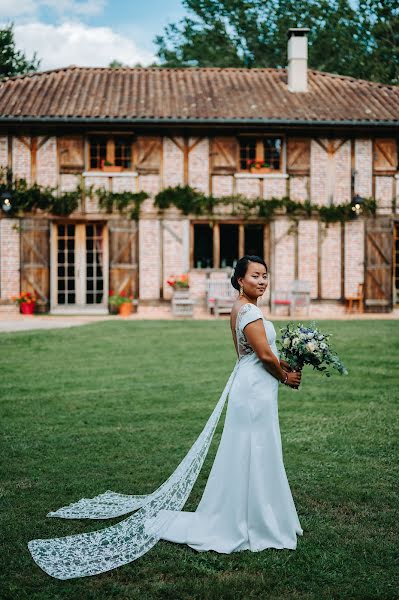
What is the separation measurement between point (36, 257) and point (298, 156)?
714 cm

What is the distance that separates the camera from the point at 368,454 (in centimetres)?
568

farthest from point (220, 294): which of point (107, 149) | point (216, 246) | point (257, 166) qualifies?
point (107, 149)

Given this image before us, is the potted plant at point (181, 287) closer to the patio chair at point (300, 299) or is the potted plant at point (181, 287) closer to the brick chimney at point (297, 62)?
the patio chair at point (300, 299)

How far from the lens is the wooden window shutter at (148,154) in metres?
17.9

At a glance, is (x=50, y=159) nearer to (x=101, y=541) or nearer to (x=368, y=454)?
(x=368, y=454)

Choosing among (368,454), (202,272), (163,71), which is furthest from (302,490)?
(163,71)

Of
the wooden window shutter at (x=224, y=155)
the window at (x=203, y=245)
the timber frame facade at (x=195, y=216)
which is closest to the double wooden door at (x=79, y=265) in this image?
the timber frame facade at (x=195, y=216)

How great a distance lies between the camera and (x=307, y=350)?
3949mm

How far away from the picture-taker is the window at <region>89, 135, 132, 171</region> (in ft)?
59.2

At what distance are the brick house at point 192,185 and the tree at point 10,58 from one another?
11376 mm

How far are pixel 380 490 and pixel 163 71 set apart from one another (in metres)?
18.4

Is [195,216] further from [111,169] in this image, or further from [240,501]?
[240,501]

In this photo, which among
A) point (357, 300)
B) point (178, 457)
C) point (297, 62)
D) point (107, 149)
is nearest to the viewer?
point (178, 457)

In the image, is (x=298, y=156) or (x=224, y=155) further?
(x=298, y=156)
